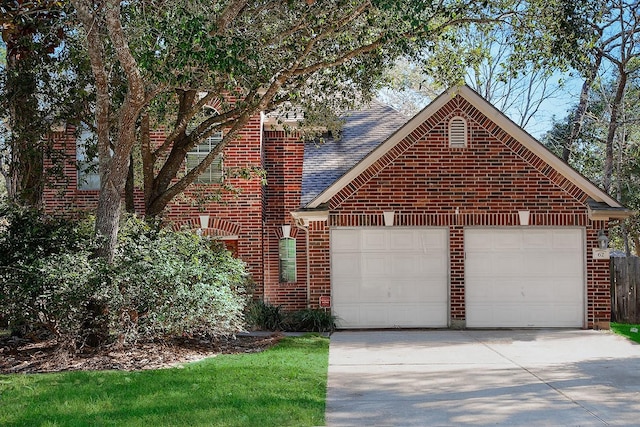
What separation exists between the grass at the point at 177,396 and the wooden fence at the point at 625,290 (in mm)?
10310

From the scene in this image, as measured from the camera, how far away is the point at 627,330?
16.1 m

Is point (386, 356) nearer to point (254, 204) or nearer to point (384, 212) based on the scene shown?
Answer: point (384, 212)

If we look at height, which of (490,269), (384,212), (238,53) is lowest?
(490,269)

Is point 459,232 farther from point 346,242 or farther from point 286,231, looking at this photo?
point 286,231

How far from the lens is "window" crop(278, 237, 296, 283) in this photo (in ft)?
64.3

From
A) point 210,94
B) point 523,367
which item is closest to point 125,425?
point 523,367

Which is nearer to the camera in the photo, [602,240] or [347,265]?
[602,240]

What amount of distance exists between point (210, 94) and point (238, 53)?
11.1ft

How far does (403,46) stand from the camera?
12.3m

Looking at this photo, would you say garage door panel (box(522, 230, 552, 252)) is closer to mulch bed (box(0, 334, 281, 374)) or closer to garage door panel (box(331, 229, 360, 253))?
garage door panel (box(331, 229, 360, 253))

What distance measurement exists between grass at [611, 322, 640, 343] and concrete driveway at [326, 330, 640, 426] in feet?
1.41

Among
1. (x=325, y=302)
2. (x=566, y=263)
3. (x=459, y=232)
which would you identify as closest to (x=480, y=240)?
(x=459, y=232)

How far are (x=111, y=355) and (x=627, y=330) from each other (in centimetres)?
1123

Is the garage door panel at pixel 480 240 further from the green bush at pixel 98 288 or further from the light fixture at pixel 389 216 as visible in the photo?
the green bush at pixel 98 288
